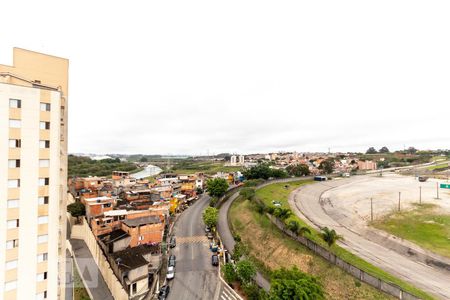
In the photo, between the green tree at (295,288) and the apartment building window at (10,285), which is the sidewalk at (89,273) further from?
the green tree at (295,288)

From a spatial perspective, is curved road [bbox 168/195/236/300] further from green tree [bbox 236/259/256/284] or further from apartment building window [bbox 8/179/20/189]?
apartment building window [bbox 8/179/20/189]

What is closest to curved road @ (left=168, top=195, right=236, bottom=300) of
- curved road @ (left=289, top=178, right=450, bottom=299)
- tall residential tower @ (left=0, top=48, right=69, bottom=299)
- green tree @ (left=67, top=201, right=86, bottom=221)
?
tall residential tower @ (left=0, top=48, right=69, bottom=299)

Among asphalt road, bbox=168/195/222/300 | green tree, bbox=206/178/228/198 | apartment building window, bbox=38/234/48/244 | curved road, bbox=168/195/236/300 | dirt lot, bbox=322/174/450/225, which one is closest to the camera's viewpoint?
apartment building window, bbox=38/234/48/244

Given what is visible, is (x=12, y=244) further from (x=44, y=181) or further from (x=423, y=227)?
(x=423, y=227)

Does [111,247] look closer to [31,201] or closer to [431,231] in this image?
[31,201]

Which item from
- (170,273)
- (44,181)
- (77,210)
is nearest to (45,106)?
(44,181)

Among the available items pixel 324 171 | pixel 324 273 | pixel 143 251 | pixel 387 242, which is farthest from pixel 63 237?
pixel 324 171
